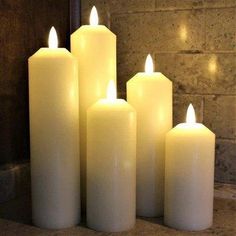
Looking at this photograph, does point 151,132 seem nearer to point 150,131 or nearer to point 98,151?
point 150,131

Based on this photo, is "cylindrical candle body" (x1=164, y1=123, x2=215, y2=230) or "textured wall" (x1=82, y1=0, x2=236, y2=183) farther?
"textured wall" (x1=82, y1=0, x2=236, y2=183)

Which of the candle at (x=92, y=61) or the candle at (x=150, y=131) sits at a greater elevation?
the candle at (x=92, y=61)

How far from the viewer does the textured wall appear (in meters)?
1.02

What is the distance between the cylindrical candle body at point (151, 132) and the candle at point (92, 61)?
0.20 ft

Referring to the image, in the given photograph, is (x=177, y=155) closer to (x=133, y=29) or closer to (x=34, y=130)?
(x=34, y=130)

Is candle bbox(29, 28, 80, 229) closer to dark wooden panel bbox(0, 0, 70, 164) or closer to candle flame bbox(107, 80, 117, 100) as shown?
candle flame bbox(107, 80, 117, 100)

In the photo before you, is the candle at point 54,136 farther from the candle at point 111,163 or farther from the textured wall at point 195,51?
the textured wall at point 195,51

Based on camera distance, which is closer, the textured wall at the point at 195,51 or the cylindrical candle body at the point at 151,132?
the cylindrical candle body at the point at 151,132

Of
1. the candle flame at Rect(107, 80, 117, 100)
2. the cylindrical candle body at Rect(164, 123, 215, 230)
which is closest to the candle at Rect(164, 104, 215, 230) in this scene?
the cylindrical candle body at Rect(164, 123, 215, 230)

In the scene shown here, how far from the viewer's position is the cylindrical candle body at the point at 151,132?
0.89m

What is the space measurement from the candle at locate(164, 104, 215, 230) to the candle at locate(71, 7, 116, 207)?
0.18m

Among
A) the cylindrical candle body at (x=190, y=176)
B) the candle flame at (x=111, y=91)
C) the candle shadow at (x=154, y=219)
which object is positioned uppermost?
the candle flame at (x=111, y=91)

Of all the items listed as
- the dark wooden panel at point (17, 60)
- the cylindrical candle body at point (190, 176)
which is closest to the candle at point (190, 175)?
the cylindrical candle body at point (190, 176)

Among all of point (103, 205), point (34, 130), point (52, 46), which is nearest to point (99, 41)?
point (52, 46)
